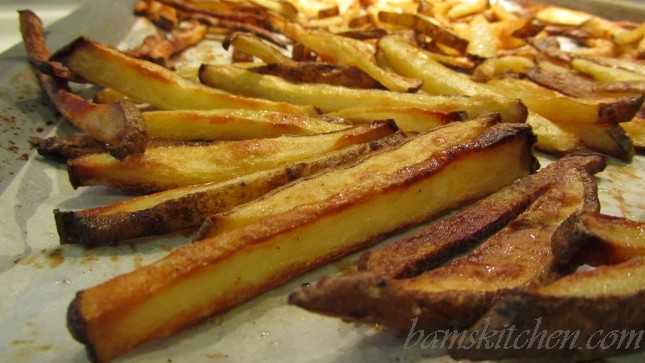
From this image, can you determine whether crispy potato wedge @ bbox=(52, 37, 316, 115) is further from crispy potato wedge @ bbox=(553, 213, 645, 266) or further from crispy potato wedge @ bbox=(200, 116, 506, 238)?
crispy potato wedge @ bbox=(553, 213, 645, 266)

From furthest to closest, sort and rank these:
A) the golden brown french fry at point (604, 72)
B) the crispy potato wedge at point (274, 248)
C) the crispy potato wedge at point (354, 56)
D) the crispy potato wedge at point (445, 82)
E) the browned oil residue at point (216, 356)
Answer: the golden brown french fry at point (604, 72) < the crispy potato wedge at point (354, 56) < the crispy potato wedge at point (445, 82) < the browned oil residue at point (216, 356) < the crispy potato wedge at point (274, 248)

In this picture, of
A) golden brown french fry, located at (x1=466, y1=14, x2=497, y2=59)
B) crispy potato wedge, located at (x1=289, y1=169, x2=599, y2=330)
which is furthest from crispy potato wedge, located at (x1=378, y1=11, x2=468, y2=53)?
crispy potato wedge, located at (x1=289, y1=169, x2=599, y2=330)

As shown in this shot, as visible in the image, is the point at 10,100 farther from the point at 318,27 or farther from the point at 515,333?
the point at 515,333

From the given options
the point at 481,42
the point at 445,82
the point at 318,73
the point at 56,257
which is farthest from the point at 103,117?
the point at 481,42

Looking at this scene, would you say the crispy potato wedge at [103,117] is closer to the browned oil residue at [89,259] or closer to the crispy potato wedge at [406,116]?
the browned oil residue at [89,259]

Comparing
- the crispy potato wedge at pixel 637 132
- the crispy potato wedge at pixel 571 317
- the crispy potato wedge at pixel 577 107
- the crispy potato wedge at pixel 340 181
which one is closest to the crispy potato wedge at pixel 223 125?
the crispy potato wedge at pixel 340 181

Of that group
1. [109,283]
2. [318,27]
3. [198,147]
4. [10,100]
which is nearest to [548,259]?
[109,283]
